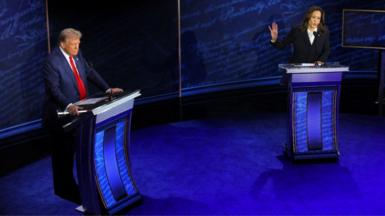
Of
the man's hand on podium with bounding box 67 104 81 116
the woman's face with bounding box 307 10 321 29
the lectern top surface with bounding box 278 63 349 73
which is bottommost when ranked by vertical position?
the man's hand on podium with bounding box 67 104 81 116

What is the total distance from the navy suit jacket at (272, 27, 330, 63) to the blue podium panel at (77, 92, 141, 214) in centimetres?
Answer: 239

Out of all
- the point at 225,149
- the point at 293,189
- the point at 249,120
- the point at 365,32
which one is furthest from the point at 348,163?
the point at 365,32

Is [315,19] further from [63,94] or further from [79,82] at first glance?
[63,94]

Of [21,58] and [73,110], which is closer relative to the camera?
[73,110]

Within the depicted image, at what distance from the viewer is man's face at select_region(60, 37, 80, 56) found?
406 centimetres

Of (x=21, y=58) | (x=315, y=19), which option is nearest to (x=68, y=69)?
(x=21, y=58)

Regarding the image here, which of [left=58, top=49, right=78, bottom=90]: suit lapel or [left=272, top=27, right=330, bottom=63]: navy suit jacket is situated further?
[left=272, top=27, right=330, bottom=63]: navy suit jacket

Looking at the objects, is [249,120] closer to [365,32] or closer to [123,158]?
[365,32]

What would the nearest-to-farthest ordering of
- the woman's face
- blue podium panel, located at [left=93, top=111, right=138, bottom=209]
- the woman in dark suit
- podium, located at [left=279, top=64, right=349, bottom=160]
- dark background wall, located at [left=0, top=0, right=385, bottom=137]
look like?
blue podium panel, located at [left=93, top=111, right=138, bottom=209] → podium, located at [left=279, top=64, right=349, bottom=160] → dark background wall, located at [left=0, top=0, right=385, bottom=137] → the woman's face → the woman in dark suit

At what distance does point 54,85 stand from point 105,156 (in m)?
0.66

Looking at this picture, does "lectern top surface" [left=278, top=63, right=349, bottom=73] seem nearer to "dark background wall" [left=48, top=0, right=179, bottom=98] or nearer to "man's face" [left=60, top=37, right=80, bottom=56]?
"man's face" [left=60, top=37, right=80, bottom=56]

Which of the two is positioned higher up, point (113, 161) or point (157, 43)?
point (157, 43)

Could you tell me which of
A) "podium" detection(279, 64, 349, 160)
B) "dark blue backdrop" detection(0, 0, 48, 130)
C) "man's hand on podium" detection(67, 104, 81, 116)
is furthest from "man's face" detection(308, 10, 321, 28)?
A: "man's hand on podium" detection(67, 104, 81, 116)

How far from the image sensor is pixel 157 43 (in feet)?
22.2
